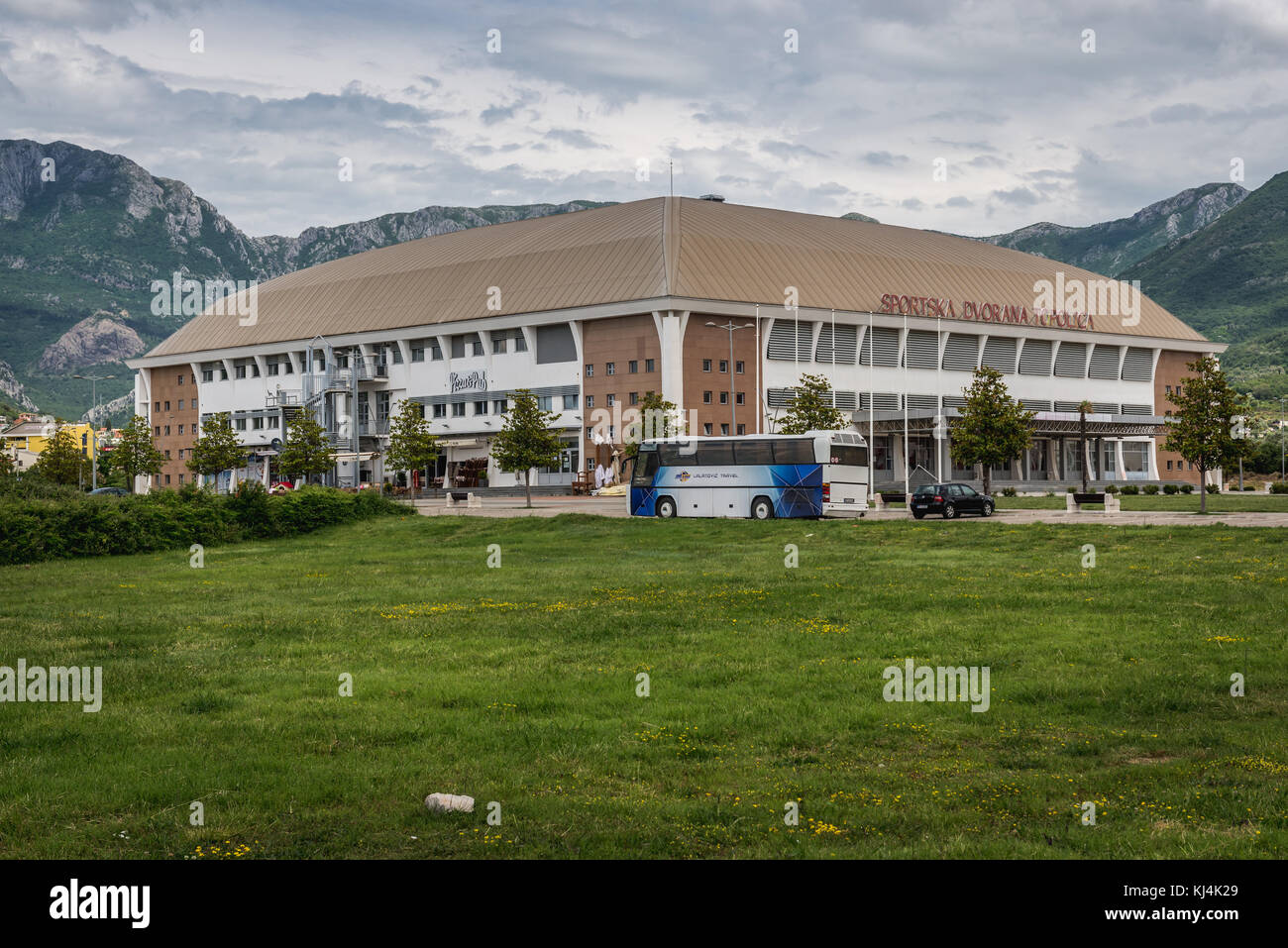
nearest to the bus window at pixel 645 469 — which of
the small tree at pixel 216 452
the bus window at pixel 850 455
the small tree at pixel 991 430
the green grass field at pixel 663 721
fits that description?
the bus window at pixel 850 455

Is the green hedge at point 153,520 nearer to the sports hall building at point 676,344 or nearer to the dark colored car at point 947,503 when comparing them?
the dark colored car at point 947,503

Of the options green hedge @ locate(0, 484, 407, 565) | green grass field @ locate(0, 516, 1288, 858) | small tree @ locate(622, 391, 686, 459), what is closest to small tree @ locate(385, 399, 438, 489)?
small tree @ locate(622, 391, 686, 459)

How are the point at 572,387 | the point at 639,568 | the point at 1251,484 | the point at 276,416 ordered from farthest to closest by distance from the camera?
the point at 276,416 < the point at 1251,484 < the point at 572,387 < the point at 639,568

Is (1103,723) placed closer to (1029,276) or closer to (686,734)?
(686,734)

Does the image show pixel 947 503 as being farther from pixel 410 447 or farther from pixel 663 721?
pixel 663 721

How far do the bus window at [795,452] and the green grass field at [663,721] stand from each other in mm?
25256

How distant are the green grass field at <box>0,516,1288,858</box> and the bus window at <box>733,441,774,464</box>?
2617 cm

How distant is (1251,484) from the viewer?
10931 centimetres

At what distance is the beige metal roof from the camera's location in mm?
99375

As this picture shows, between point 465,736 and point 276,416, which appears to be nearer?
point 465,736

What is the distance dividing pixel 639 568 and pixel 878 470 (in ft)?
→ 246

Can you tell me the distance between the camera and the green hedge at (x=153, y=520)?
111ft

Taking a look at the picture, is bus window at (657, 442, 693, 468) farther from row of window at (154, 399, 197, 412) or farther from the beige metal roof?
row of window at (154, 399, 197, 412)
